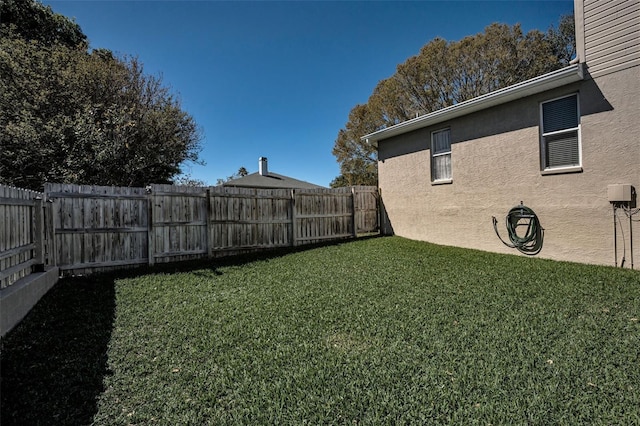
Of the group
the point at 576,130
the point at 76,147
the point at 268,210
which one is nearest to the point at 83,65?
the point at 76,147

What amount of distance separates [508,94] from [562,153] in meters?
1.61

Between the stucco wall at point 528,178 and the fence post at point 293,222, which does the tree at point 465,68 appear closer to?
the stucco wall at point 528,178

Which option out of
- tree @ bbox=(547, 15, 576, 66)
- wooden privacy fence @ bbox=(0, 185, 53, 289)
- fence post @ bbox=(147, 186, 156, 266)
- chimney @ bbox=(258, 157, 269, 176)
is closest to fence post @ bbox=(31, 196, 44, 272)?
wooden privacy fence @ bbox=(0, 185, 53, 289)

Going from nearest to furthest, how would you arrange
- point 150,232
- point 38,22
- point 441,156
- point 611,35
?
point 611,35
point 150,232
point 441,156
point 38,22

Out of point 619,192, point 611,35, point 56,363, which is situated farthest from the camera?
point 611,35

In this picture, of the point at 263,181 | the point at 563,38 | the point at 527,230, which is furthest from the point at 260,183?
the point at 563,38

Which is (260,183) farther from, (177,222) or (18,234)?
(18,234)

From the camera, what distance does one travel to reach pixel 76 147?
9531 millimetres

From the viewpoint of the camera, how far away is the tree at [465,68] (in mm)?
14852

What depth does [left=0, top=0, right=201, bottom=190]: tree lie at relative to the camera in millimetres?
9422

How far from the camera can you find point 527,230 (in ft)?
20.8

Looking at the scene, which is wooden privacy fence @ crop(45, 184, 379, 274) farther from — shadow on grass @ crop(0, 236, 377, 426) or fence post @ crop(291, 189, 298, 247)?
shadow on grass @ crop(0, 236, 377, 426)

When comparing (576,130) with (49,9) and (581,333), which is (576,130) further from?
(49,9)

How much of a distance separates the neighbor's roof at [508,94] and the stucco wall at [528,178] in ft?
0.60
